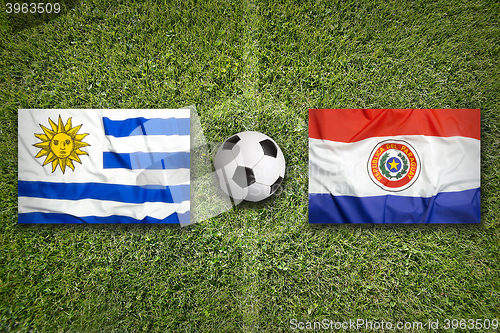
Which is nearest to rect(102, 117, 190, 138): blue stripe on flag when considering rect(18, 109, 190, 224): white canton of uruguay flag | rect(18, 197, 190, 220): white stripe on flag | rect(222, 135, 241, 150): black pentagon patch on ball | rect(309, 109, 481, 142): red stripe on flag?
rect(18, 109, 190, 224): white canton of uruguay flag

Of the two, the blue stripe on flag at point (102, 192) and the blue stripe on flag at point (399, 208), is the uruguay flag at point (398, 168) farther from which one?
the blue stripe on flag at point (102, 192)

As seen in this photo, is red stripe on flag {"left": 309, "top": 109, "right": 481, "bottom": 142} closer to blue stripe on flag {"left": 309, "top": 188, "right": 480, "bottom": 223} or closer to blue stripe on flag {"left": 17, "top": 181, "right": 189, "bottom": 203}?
blue stripe on flag {"left": 309, "top": 188, "right": 480, "bottom": 223}

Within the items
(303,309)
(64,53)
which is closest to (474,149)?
(303,309)

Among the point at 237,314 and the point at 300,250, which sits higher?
the point at 300,250

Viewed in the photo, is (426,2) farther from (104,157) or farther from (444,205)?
(104,157)

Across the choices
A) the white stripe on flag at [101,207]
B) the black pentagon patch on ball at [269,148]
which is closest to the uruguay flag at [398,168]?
the black pentagon patch on ball at [269,148]

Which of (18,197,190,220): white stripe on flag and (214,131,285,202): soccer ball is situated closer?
(214,131,285,202): soccer ball
